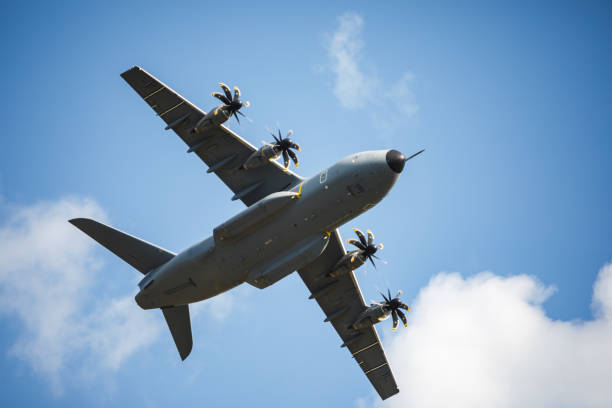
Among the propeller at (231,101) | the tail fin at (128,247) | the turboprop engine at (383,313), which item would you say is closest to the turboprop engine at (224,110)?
the propeller at (231,101)

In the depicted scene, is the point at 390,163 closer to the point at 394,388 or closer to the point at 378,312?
the point at 378,312

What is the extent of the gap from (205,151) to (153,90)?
438cm

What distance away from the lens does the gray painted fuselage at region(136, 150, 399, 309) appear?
29.3 metres

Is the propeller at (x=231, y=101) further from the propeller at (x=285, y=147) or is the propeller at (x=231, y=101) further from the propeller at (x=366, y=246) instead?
the propeller at (x=366, y=246)

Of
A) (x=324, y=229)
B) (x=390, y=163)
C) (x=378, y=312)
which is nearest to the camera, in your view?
(x=390, y=163)

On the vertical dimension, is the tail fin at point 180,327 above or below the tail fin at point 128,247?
below

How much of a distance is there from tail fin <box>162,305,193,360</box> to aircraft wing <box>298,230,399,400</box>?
7.64m

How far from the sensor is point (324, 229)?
30.8 meters

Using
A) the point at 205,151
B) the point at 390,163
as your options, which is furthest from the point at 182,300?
the point at 390,163

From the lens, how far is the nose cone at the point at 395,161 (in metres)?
28.9

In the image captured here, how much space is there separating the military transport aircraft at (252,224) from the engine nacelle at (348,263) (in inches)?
2.4

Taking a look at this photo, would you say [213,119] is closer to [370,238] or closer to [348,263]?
[370,238]

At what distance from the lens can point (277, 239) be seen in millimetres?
30797

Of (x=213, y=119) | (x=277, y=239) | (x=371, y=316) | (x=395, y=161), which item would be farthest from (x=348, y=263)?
(x=213, y=119)
